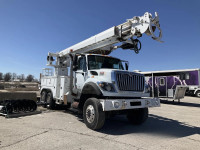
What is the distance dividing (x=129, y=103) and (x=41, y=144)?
2.71 m

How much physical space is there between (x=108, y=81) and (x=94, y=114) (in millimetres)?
1125

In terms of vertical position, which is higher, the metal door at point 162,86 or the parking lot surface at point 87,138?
the metal door at point 162,86

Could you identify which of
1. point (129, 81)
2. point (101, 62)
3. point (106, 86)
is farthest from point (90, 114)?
point (101, 62)

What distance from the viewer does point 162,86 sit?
1558 cm

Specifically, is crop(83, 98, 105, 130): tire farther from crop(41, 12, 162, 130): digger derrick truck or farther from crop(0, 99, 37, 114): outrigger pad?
crop(0, 99, 37, 114): outrigger pad

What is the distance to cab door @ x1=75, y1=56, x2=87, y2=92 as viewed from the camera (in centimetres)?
651

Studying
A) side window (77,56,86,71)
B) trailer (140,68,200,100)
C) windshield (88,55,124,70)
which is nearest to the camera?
windshield (88,55,124,70)

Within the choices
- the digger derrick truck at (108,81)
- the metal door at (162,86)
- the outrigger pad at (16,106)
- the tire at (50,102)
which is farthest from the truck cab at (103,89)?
the metal door at (162,86)

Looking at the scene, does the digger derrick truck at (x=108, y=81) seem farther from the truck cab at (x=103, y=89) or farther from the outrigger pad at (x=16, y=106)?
the outrigger pad at (x=16, y=106)

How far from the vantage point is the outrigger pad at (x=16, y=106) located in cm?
709

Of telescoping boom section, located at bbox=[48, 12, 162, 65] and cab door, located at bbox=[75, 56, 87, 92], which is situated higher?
telescoping boom section, located at bbox=[48, 12, 162, 65]

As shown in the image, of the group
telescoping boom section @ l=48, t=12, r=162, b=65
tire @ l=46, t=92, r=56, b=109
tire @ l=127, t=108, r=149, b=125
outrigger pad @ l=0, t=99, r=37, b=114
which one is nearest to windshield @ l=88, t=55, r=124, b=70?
telescoping boom section @ l=48, t=12, r=162, b=65

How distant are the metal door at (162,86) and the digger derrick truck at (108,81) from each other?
29.9 ft

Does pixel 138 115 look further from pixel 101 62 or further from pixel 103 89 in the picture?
pixel 101 62
